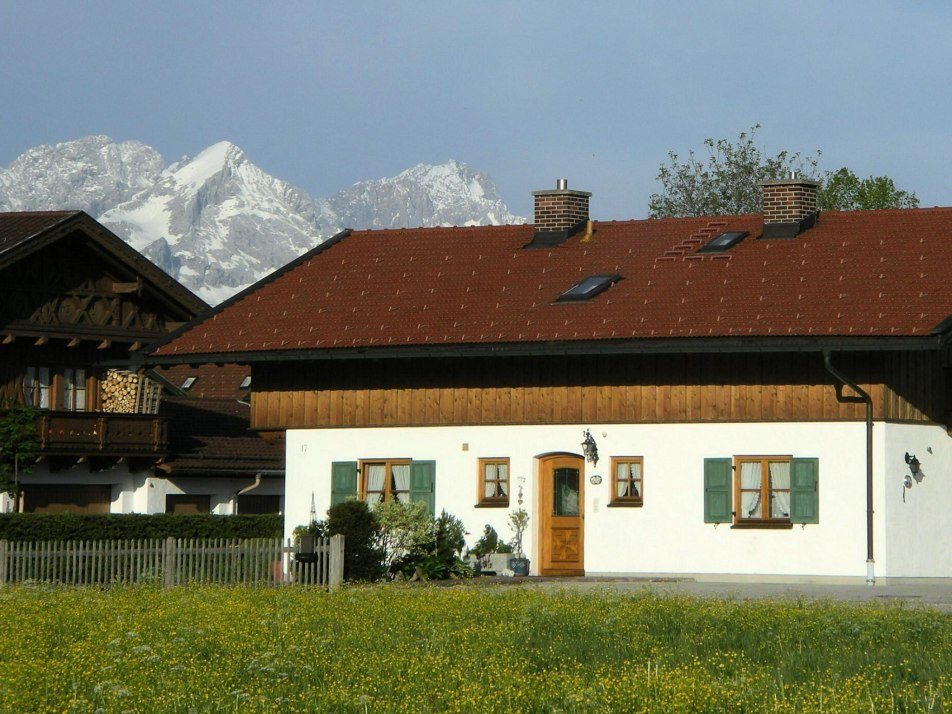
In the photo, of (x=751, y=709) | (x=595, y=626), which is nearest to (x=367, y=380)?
(x=595, y=626)

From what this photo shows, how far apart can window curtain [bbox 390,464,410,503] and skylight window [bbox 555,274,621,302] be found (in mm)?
4091

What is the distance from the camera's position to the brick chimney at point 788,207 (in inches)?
1302

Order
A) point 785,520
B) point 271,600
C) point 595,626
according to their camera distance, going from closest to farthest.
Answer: point 595,626 < point 271,600 < point 785,520

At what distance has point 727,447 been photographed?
29797 mm

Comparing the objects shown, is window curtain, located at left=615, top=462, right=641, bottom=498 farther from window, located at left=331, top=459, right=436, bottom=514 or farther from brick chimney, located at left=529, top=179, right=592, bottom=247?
brick chimney, located at left=529, top=179, right=592, bottom=247

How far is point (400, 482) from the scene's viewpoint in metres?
32.6

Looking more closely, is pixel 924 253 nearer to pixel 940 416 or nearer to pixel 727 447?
pixel 940 416

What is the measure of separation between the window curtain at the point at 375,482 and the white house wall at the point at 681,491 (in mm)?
260

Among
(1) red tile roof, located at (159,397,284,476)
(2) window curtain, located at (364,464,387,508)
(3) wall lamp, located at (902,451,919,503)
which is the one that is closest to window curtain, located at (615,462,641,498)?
(3) wall lamp, located at (902,451,919,503)

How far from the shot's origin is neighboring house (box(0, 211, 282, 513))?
128ft

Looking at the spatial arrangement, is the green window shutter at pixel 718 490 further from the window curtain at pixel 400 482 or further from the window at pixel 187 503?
the window at pixel 187 503

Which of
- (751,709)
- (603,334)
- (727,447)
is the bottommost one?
(751,709)

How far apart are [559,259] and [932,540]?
885 cm

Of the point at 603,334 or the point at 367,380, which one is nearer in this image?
the point at 603,334
